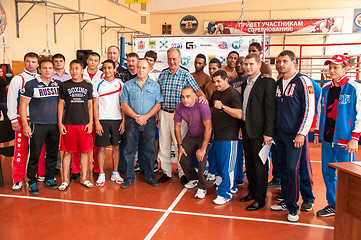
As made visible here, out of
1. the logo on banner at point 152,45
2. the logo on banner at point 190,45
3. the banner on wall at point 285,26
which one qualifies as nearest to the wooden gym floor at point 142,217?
the logo on banner at point 190,45

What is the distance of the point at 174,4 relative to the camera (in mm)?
8203

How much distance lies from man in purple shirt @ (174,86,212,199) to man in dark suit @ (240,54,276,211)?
0.49m

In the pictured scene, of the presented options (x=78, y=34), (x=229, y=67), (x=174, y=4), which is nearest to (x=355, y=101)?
(x=229, y=67)

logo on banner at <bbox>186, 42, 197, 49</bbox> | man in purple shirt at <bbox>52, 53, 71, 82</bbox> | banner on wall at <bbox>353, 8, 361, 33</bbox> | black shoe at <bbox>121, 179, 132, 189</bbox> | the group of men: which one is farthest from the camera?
banner on wall at <bbox>353, 8, 361, 33</bbox>

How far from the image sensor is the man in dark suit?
9.84ft

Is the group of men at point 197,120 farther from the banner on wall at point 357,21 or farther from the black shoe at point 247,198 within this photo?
the banner on wall at point 357,21

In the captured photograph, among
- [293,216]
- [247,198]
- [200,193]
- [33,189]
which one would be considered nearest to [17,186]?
[33,189]

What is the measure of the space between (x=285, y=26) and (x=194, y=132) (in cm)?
1261

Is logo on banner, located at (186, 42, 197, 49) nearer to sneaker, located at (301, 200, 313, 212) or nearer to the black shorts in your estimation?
the black shorts

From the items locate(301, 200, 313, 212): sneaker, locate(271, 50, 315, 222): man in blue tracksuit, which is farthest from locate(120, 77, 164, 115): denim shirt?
locate(301, 200, 313, 212): sneaker

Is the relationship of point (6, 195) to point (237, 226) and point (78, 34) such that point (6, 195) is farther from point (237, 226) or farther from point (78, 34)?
point (78, 34)

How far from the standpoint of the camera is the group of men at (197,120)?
2.86 meters

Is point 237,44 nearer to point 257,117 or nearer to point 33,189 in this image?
point 257,117

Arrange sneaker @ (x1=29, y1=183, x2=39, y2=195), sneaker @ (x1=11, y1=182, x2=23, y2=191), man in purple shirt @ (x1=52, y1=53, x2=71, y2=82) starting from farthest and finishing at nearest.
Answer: man in purple shirt @ (x1=52, y1=53, x2=71, y2=82) → sneaker @ (x1=11, y1=182, x2=23, y2=191) → sneaker @ (x1=29, y1=183, x2=39, y2=195)
